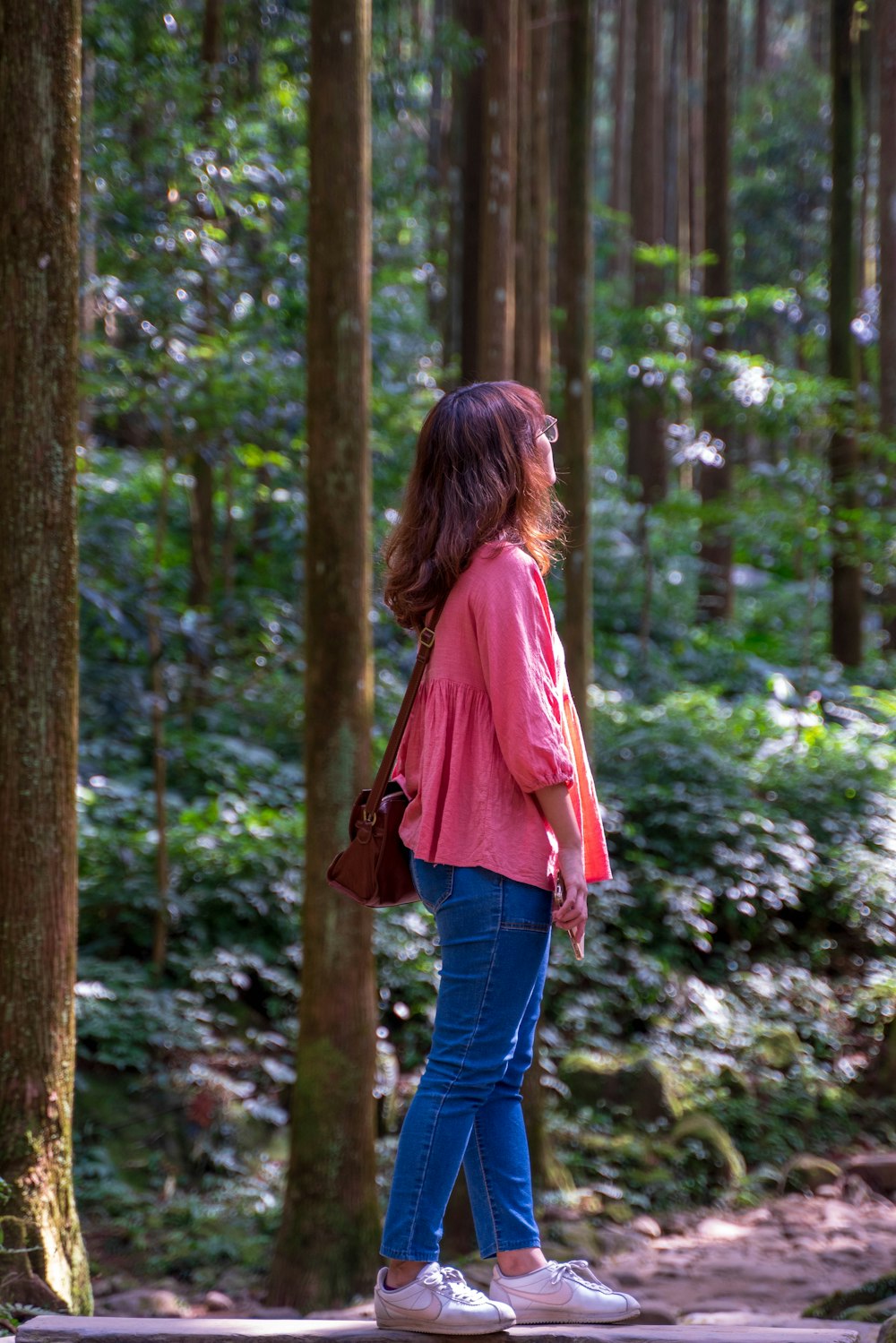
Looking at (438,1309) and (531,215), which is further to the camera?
(531,215)

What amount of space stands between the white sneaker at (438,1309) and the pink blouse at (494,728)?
2.98 feet

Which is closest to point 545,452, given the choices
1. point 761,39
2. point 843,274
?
point 843,274

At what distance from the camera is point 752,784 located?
10.3 meters

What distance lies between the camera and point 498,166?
21.5 ft

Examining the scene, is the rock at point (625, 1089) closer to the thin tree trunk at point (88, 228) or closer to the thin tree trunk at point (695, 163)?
the thin tree trunk at point (88, 228)

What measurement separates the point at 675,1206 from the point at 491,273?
208 inches

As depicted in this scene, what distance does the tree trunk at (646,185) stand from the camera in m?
17.4

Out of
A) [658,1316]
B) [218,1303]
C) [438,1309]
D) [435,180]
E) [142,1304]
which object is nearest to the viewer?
[438,1309]

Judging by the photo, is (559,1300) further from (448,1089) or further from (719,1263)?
(719,1263)

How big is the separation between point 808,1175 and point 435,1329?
17.6 feet

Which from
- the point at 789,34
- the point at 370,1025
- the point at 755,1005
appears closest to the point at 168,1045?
the point at 370,1025

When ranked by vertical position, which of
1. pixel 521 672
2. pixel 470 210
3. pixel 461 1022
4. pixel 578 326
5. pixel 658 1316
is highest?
pixel 470 210

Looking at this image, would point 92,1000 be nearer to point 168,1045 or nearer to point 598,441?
point 168,1045

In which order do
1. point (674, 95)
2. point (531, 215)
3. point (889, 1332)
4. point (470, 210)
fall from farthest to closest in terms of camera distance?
point (674, 95)
point (470, 210)
point (531, 215)
point (889, 1332)
